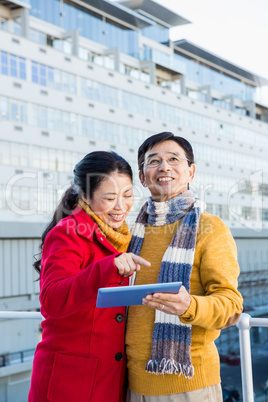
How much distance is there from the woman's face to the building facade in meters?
13.4

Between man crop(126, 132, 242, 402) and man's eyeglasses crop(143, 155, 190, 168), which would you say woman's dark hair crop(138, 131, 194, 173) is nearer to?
man's eyeglasses crop(143, 155, 190, 168)

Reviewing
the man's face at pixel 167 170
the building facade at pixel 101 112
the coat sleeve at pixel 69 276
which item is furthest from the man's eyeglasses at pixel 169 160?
the building facade at pixel 101 112

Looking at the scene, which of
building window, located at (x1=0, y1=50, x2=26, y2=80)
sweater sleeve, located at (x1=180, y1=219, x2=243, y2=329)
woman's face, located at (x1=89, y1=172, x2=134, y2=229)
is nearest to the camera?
sweater sleeve, located at (x1=180, y1=219, x2=243, y2=329)

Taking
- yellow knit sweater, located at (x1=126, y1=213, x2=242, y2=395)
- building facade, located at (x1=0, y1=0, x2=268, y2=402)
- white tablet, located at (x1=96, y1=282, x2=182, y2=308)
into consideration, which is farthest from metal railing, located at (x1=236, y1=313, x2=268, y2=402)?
building facade, located at (x1=0, y1=0, x2=268, y2=402)

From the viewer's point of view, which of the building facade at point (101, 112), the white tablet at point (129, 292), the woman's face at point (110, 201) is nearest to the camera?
the white tablet at point (129, 292)

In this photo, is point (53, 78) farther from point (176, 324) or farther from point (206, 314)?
point (206, 314)

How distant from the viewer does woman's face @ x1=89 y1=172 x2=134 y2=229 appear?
142 centimetres

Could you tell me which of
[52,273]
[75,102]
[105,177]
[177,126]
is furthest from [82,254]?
[177,126]

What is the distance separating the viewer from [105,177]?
143 cm

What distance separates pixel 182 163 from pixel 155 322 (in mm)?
463

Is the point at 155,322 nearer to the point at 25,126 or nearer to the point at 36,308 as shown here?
the point at 36,308

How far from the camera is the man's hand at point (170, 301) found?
1.10 metres

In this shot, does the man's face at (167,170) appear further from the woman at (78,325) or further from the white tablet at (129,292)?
the white tablet at (129,292)

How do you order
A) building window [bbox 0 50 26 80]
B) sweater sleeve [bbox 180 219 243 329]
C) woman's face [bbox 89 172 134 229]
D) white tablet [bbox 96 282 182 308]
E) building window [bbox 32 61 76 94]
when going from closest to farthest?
white tablet [bbox 96 282 182 308] → sweater sleeve [bbox 180 219 243 329] → woman's face [bbox 89 172 134 229] → building window [bbox 0 50 26 80] → building window [bbox 32 61 76 94]
